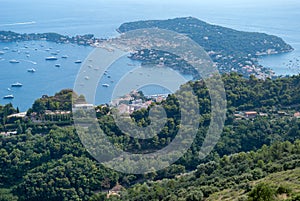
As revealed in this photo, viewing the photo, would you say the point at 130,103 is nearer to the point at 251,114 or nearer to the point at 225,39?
the point at 251,114

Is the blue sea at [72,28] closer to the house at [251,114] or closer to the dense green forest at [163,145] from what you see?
the dense green forest at [163,145]

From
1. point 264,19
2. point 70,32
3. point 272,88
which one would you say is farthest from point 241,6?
point 272,88

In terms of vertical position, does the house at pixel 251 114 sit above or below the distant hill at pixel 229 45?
below

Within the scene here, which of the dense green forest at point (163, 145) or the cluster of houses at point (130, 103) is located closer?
the dense green forest at point (163, 145)

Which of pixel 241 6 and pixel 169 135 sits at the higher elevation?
pixel 241 6

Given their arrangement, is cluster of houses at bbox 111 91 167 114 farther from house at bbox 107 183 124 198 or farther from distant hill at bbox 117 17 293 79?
distant hill at bbox 117 17 293 79

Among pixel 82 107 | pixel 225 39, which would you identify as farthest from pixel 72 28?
pixel 82 107

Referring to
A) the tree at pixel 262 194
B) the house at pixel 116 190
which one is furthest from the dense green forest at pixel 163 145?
the tree at pixel 262 194

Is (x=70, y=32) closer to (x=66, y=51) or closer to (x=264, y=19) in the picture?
(x=66, y=51)
